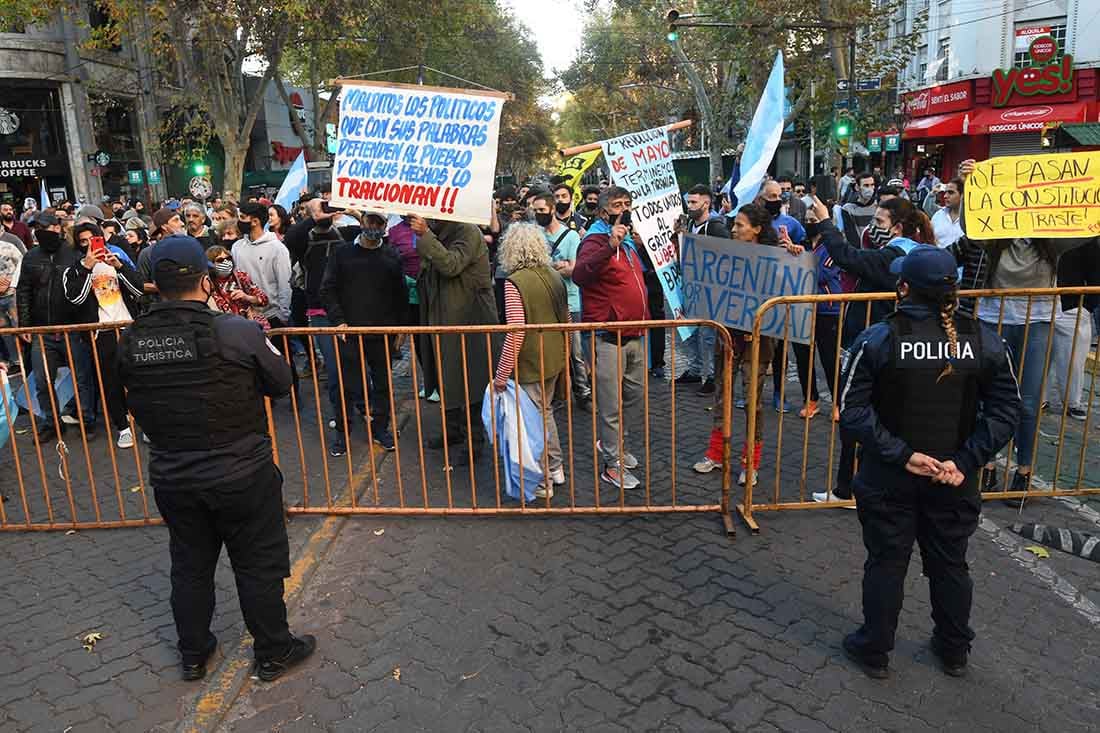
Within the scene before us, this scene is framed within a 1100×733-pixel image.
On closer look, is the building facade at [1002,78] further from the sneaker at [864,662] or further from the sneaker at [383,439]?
the sneaker at [864,662]

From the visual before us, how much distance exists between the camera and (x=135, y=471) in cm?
666

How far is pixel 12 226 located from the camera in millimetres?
13133

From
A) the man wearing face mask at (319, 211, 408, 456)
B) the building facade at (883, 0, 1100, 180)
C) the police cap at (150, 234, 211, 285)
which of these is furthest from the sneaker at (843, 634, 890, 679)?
the building facade at (883, 0, 1100, 180)

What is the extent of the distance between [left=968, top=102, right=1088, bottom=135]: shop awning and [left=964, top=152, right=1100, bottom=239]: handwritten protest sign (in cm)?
2788

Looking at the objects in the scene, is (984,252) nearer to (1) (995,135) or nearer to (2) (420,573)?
(2) (420,573)

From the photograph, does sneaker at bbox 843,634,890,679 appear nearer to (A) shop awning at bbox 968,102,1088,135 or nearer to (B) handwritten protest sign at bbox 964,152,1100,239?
(B) handwritten protest sign at bbox 964,152,1100,239

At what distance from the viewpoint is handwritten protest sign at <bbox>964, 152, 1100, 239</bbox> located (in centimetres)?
502

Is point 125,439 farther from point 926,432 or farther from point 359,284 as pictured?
point 926,432

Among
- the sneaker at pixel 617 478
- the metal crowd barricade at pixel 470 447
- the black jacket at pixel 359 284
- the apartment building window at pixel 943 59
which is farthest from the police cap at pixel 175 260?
the apartment building window at pixel 943 59

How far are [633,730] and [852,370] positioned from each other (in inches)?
69.4

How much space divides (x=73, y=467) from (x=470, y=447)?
3.74 meters

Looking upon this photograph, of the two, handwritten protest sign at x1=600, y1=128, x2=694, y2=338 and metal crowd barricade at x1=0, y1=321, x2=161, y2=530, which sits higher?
handwritten protest sign at x1=600, y1=128, x2=694, y2=338

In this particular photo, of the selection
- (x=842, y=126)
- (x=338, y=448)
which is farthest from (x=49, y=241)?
(x=842, y=126)

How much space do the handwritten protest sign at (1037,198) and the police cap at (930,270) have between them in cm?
203
